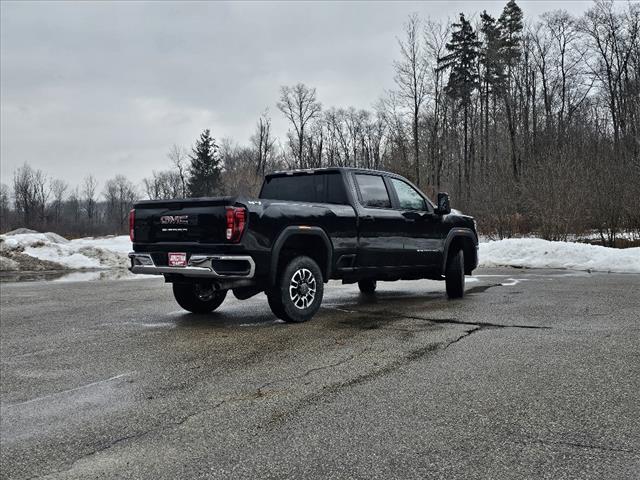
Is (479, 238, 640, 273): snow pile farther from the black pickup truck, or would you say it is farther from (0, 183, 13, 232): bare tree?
(0, 183, 13, 232): bare tree

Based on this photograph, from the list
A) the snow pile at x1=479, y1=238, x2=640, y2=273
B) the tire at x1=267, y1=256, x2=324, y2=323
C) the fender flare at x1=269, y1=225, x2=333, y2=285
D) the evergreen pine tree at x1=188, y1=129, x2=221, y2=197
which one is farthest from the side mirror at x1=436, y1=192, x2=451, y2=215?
the evergreen pine tree at x1=188, y1=129, x2=221, y2=197

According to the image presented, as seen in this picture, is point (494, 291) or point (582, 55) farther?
point (582, 55)

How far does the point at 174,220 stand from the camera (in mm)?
6707

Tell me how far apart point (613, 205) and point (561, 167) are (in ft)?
7.68

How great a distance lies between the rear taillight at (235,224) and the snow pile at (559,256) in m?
12.2

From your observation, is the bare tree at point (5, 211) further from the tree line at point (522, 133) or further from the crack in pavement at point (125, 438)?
the crack in pavement at point (125, 438)

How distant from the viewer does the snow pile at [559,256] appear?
15141 millimetres

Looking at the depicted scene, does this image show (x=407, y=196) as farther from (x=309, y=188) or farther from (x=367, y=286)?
(x=367, y=286)

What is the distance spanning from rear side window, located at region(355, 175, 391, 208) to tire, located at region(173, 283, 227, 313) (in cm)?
245

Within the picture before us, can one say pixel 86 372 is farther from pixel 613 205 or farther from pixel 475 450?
pixel 613 205

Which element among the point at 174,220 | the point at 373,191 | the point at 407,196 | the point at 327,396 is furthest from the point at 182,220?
the point at 407,196

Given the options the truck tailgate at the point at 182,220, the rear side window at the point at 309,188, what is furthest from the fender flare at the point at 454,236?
the truck tailgate at the point at 182,220

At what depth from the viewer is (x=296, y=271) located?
22.0 feet

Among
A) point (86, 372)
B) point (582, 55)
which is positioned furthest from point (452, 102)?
point (86, 372)
